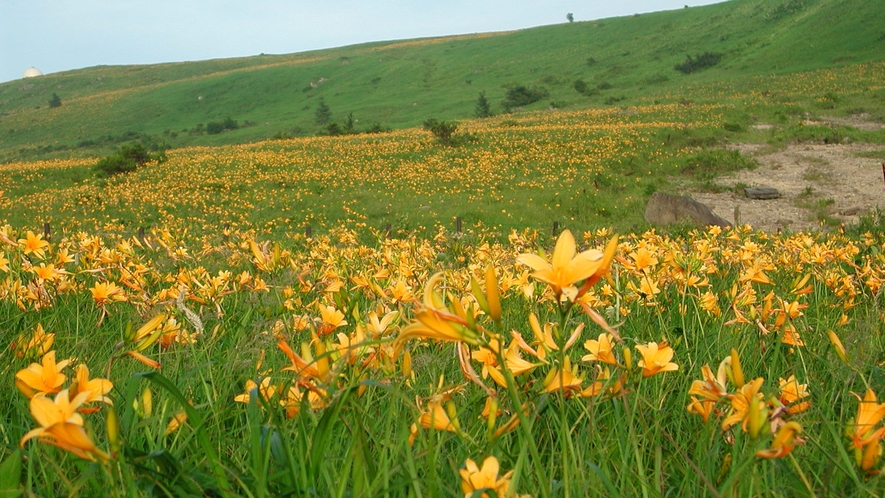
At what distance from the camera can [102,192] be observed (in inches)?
642

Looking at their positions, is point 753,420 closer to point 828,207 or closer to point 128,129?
point 828,207

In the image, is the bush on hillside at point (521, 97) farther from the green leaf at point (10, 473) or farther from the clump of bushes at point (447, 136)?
the green leaf at point (10, 473)

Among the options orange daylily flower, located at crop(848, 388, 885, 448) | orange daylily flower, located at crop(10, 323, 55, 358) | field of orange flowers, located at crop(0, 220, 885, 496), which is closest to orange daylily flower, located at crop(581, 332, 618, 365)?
field of orange flowers, located at crop(0, 220, 885, 496)

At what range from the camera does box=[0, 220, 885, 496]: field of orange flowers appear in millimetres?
801

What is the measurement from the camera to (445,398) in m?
1.05

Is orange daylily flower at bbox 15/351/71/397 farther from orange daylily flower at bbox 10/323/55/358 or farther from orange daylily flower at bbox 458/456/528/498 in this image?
orange daylily flower at bbox 10/323/55/358

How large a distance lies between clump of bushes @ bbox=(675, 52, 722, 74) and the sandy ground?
25960 millimetres

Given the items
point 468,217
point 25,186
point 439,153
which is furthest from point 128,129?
point 468,217

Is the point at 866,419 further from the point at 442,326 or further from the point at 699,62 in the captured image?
the point at 699,62

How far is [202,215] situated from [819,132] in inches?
796

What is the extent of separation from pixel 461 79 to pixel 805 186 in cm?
4389

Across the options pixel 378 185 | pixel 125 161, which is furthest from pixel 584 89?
pixel 125 161

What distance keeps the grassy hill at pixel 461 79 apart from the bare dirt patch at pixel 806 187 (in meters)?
14.3

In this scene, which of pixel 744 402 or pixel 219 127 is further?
pixel 219 127
